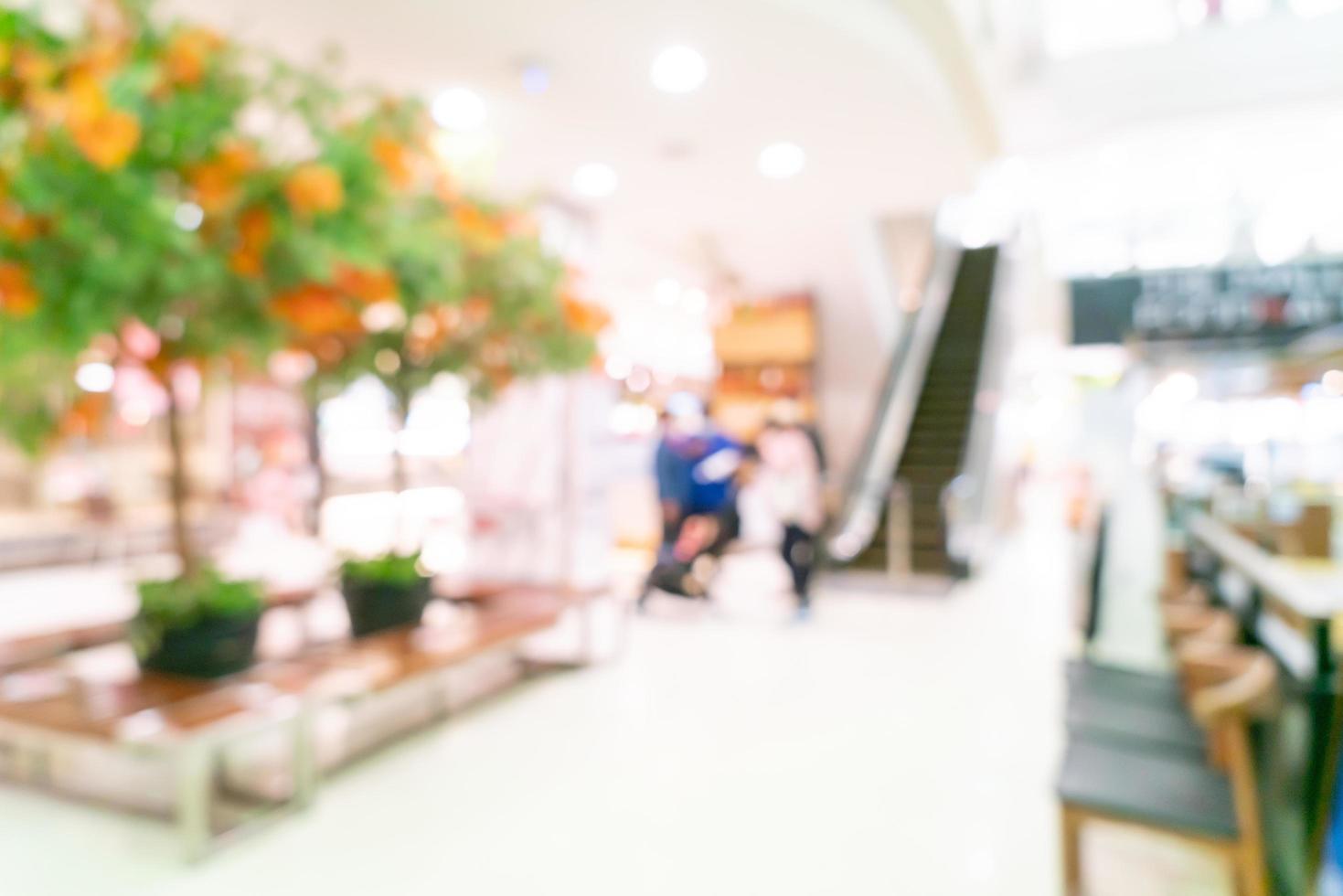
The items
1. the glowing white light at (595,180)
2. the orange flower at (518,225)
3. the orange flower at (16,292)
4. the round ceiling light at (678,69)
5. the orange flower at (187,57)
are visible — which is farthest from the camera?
the glowing white light at (595,180)

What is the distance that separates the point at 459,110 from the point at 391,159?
266 cm

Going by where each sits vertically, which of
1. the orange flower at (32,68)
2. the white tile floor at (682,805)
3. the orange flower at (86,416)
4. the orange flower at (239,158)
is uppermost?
the orange flower at (32,68)

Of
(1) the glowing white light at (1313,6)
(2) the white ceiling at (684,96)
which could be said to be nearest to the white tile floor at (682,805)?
(2) the white ceiling at (684,96)

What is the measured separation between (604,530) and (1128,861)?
16.6 ft

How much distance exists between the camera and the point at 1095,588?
3.83 m

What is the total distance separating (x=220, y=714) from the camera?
2.39m

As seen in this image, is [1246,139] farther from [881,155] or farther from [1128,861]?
[1128,861]

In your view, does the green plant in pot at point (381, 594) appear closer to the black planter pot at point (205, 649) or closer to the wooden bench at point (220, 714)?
the wooden bench at point (220, 714)

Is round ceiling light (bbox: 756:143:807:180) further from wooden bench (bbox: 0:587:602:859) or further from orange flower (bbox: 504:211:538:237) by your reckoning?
wooden bench (bbox: 0:587:602:859)

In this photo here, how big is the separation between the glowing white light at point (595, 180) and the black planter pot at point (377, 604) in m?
3.52

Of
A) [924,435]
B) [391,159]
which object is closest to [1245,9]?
[924,435]

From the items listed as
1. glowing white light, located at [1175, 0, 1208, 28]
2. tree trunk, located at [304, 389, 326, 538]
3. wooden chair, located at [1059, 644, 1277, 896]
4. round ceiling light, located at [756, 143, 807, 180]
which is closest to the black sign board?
glowing white light, located at [1175, 0, 1208, 28]

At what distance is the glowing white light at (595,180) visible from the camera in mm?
5910

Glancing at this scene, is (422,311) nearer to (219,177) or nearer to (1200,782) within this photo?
(219,177)
